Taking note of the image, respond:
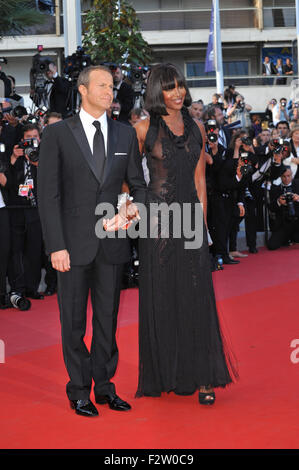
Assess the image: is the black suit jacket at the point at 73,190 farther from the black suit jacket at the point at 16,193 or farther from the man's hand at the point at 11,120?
the man's hand at the point at 11,120

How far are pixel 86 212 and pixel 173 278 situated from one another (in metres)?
0.62

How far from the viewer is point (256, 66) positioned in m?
26.0

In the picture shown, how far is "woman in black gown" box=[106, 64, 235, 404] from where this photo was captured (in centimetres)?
386

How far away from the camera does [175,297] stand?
154 inches

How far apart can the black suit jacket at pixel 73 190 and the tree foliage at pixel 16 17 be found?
3.79 metres

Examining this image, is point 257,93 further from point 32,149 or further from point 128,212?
point 128,212

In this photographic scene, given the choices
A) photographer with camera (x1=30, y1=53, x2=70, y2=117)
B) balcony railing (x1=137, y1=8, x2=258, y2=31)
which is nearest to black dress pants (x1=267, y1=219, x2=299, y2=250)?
photographer with camera (x1=30, y1=53, x2=70, y2=117)

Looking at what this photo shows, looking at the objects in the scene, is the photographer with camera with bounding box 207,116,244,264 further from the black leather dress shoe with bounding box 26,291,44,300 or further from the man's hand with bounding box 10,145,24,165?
the man's hand with bounding box 10,145,24,165

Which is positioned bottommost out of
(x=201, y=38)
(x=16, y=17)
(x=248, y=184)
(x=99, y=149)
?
(x=99, y=149)

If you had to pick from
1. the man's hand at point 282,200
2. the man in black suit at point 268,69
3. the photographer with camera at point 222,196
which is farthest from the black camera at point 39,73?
the man in black suit at point 268,69

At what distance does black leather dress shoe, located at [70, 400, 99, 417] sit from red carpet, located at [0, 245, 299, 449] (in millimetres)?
32

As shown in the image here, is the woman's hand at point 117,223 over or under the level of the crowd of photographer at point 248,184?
under

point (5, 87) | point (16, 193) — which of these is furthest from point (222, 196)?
point (16, 193)

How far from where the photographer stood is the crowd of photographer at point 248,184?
8711mm
